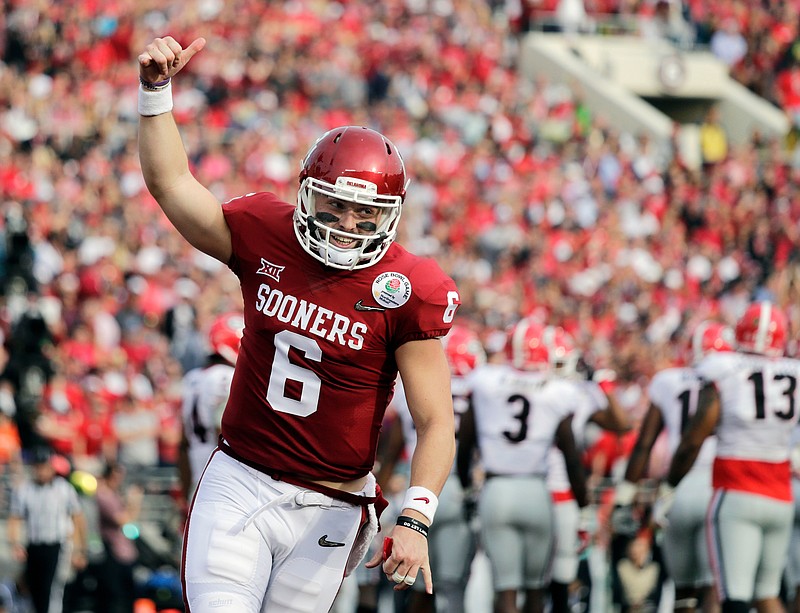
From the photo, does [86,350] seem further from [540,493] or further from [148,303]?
[540,493]

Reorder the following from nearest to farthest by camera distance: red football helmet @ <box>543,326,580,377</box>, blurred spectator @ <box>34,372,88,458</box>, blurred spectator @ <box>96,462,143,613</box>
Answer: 1. red football helmet @ <box>543,326,580,377</box>
2. blurred spectator @ <box>96,462,143,613</box>
3. blurred spectator @ <box>34,372,88,458</box>

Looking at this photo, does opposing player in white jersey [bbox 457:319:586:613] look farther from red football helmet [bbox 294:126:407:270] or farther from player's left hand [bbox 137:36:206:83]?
player's left hand [bbox 137:36:206:83]

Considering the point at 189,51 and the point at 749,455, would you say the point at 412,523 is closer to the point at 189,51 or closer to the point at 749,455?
the point at 189,51

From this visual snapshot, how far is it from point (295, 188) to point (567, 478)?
897 centimetres

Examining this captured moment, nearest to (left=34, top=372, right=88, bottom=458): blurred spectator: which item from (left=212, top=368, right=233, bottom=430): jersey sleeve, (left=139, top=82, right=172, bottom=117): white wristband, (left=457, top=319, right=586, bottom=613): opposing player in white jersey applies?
(left=212, top=368, right=233, bottom=430): jersey sleeve

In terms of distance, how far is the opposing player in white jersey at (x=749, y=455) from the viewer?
7.51 metres

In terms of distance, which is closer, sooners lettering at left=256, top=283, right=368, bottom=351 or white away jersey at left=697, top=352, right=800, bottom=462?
sooners lettering at left=256, top=283, right=368, bottom=351

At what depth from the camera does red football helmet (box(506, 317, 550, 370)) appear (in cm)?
812

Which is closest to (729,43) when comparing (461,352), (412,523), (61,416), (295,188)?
(295,188)

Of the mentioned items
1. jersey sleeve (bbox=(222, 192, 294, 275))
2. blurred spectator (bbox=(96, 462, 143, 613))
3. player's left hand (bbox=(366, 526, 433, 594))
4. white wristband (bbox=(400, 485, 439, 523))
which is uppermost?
jersey sleeve (bbox=(222, 192, 294, 275))

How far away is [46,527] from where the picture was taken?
956 cm

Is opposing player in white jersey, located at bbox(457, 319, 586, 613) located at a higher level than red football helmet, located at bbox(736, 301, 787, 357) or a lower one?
lower

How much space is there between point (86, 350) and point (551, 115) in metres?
Answer: 9.19

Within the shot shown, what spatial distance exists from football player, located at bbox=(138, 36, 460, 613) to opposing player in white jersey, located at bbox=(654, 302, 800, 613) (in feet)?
11.4
